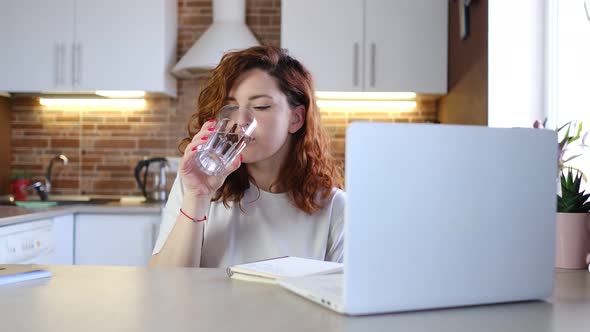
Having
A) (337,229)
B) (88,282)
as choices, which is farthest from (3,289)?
(337,229)

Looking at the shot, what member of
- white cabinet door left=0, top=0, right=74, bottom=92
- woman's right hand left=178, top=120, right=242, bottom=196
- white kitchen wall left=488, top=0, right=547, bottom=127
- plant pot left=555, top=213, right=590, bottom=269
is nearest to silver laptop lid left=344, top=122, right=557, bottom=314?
plant pot left=555, top=213, right=590, bottom=269

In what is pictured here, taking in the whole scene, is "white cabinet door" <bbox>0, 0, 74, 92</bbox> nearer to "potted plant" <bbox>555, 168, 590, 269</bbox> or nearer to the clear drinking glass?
the clear drinking glass

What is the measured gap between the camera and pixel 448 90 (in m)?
3.84

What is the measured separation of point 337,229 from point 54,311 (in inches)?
40.6

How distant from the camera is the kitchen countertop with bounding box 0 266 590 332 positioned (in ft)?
2.76

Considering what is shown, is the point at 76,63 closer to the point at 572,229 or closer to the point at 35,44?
the point at 35,44

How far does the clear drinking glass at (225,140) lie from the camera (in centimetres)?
153

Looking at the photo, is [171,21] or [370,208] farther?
[171,21]

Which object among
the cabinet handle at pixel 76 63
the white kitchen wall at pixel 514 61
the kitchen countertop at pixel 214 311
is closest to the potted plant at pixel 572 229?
the kitchen countertop at pixel 214 311

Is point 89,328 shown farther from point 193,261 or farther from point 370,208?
point 193,261

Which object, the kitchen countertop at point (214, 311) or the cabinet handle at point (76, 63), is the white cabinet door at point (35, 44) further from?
the kitchen countertop at point (214, 311)

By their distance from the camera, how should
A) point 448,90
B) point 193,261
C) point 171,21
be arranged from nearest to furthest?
point 193,261
point 448,90
point 171,21

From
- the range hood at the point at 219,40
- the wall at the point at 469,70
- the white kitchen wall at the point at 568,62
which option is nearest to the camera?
the white kitchen wall at the point at 568,62

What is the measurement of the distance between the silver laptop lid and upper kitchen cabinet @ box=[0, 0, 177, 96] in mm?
3162
